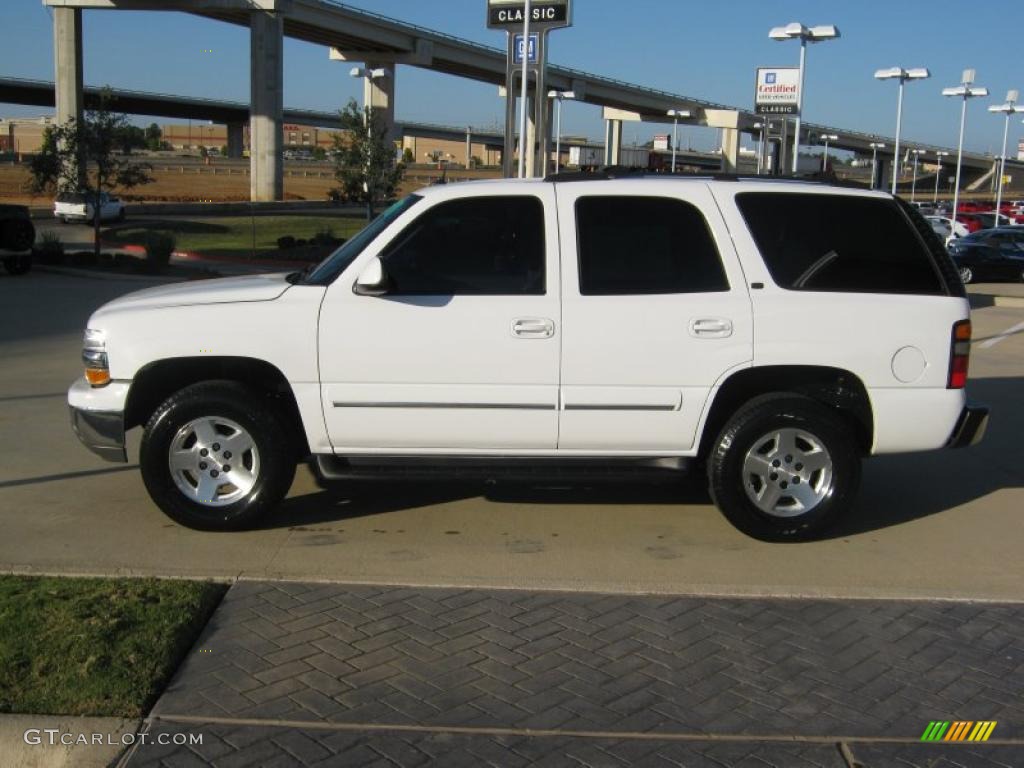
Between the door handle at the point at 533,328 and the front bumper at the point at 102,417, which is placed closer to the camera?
the door handle at the point at 533,328

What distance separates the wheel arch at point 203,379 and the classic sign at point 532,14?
14691mm

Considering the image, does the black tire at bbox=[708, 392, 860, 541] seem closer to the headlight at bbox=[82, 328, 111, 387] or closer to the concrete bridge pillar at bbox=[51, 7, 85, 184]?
the headlight at bbox=[82, 328, 111, 387]

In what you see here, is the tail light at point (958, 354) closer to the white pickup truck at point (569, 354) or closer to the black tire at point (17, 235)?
the white pickup truck at point (569, 354)

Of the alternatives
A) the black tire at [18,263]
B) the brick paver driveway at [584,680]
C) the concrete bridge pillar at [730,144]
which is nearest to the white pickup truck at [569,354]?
the brick paver driveway at [584,680]

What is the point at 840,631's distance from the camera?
16.0 ft

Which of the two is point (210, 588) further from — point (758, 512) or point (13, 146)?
point (13, 146)

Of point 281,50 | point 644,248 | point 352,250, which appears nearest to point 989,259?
point 644,248

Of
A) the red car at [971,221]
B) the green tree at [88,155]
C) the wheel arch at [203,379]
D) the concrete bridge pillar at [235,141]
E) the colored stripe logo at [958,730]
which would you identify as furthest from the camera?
the concrete bridge pillar at [235,141]

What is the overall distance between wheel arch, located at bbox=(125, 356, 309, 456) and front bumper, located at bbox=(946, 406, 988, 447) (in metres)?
3.69

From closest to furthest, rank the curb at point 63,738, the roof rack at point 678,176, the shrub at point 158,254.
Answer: the curb at point 63,738, the roof rack at point 678,176, the shrub at point 158,254

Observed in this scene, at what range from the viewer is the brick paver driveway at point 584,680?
3.80 meters

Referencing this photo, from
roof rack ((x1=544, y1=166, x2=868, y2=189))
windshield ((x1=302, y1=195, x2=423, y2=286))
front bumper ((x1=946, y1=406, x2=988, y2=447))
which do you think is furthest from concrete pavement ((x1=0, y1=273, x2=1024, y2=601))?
roof rack ((x1=544, y1=166, x2=868, y2=189))

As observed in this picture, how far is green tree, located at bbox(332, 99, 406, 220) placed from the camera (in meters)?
31.9

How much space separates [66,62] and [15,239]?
39.5m
